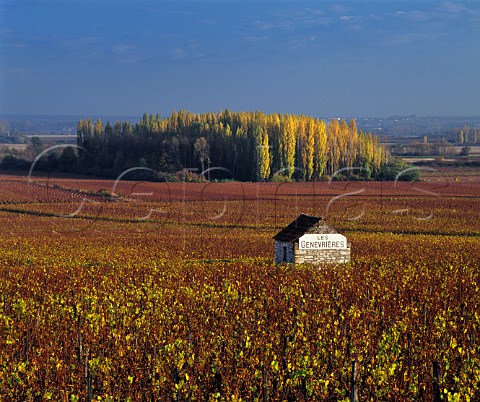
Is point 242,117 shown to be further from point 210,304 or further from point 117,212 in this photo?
point 210,304

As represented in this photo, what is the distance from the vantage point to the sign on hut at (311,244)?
107 ft

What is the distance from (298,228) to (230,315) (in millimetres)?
12714

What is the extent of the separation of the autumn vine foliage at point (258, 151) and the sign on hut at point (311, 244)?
67928mm

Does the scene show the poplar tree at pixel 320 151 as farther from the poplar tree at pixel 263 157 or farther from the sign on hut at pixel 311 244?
the sign on hut at pixel 311 244

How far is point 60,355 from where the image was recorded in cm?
1686

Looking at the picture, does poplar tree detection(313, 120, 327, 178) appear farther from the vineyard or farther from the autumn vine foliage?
the vineyard

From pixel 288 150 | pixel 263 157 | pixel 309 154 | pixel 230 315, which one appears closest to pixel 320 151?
pixel 309 154

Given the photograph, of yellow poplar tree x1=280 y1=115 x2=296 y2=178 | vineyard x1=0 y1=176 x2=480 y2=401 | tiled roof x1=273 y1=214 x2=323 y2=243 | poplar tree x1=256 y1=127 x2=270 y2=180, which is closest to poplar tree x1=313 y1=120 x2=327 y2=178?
yellow poplar tree x1=280 y1=115 x2=296 y2=178

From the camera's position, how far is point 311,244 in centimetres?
3269

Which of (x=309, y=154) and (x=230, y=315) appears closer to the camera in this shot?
(x=230, y=315)

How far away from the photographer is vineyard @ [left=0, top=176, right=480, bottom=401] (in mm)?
14562

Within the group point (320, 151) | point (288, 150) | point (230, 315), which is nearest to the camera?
point (230, 315)

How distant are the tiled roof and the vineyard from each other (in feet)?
5.07

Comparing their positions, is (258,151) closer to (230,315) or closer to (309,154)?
(309,154)
